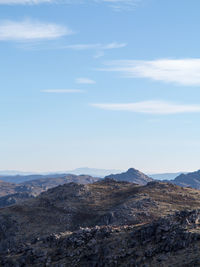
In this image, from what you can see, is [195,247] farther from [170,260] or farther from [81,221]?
[81,221]

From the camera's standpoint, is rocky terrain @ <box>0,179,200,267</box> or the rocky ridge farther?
rocky terrain @ <box>0,179,200,267</box>

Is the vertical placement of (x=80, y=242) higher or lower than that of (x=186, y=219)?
lower

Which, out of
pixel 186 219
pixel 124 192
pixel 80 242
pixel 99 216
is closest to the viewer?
pixel 186 219

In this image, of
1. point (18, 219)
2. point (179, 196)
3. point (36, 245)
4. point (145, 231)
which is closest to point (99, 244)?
point (145, 231)

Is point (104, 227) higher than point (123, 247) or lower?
higher

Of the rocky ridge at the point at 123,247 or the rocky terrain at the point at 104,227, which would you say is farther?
the rocky terrain at the point at 104,227

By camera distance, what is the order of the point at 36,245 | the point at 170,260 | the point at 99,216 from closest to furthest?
the point at 170,260
the point at 36,245
the point at 99,216

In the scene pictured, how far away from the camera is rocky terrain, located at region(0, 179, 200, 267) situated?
127 feet

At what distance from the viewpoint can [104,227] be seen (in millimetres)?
47438

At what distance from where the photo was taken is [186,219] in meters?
41.8

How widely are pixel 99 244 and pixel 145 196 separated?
48807 mm

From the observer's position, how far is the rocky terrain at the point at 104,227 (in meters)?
38.6

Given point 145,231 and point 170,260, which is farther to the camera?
point 145,231

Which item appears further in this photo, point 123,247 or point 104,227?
point 104,227
